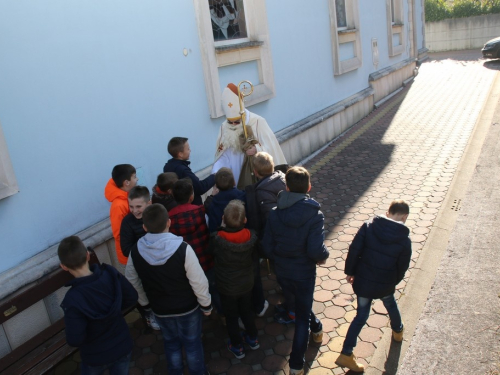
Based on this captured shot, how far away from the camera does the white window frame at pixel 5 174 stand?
143 inches

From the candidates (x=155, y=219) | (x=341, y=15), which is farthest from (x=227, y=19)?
(x=341, y=15)

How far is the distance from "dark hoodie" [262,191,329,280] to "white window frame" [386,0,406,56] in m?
12.4

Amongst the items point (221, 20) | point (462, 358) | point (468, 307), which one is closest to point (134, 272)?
point (462, 358)

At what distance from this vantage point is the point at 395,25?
15.1 m

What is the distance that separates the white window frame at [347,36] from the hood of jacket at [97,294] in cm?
835

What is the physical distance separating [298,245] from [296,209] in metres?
0.25

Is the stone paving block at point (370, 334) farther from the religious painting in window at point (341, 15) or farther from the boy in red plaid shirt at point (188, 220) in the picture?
the religious painting in window at point (341, 15)

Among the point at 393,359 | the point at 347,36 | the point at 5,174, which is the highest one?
the point at 347,36

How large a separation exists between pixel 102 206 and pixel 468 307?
11.5 ft

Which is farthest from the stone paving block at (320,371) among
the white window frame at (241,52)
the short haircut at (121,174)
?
the white window frame at (241,52)

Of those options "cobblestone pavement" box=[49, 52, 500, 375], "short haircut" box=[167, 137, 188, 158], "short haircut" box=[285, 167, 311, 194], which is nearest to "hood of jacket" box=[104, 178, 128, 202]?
"short haircut" box=[167, 137, 188, 158]

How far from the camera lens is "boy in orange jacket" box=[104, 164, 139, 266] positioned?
386 centimetres

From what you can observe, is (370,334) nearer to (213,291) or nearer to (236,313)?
(236,313)

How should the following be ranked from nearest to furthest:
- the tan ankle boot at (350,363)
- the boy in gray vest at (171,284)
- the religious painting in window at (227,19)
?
the boy in gray vest at (171,284), the tan ankle boot at (350,363), the religious painting in window at (227,19)
